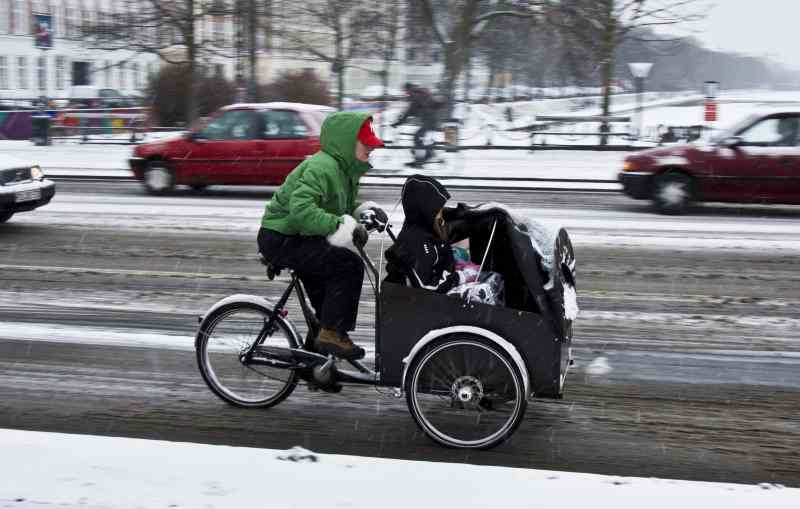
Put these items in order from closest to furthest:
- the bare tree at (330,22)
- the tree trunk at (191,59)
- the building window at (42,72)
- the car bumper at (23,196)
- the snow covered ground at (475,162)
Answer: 1. the car bumper at (23,196)
2. the snow covered ground at (475,162)
3. the tree trunk at (191,59)
4. the bare tree at (330,22)
5. the building window at (42,72)

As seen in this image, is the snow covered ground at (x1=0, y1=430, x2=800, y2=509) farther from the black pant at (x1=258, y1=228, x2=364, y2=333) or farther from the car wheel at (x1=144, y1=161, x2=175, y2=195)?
the car wheel at (x1=144, y1=161, x2=175, y2=195)

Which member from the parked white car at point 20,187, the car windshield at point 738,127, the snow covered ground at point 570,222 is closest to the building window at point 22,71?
the snow covered ground at point 570,222

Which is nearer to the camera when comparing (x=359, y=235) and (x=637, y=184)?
(x=359, y=235)

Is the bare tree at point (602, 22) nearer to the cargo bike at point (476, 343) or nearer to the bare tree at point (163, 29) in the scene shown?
the bare tree at point (163, 29)

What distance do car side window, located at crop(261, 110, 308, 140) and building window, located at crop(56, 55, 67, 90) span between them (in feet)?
191

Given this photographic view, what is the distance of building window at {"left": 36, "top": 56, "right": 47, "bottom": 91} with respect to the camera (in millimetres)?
67062

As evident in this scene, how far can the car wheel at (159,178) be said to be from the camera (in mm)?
17047

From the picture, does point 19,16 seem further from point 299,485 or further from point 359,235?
point 299,485

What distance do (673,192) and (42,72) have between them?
6204cm

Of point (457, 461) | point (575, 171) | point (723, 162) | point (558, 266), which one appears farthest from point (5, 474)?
point (575, 171)

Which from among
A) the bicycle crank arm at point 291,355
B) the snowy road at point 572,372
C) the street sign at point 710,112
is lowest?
the snowy road at point 572,372

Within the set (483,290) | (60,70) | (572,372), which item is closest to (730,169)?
(572,372)

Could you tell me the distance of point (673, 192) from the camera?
563 inches

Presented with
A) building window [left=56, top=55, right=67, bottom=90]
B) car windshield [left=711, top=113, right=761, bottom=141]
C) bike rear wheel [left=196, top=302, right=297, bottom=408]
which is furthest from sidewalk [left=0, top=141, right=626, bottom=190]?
building window [left=56, top=55, right=67, bottom=90]
